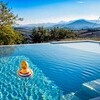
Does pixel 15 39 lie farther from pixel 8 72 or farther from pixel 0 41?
pixel 8 72

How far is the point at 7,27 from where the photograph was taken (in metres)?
16.1

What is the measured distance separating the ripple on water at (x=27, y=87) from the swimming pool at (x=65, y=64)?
153 mm

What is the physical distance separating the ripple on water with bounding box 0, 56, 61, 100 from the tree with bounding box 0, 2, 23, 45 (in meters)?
7.56

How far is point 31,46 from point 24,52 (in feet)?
7.12

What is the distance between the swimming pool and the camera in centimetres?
711

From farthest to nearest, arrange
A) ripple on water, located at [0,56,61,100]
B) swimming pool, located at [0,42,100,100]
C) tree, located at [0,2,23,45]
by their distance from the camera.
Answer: tree, located at [0,2,23,45] < swimming pool, located at [0,42,100,100] < ripple on water, located at [0,56,61,100]

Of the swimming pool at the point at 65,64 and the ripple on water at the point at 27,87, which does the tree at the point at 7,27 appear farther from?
the ripple on water at the point at 27,87

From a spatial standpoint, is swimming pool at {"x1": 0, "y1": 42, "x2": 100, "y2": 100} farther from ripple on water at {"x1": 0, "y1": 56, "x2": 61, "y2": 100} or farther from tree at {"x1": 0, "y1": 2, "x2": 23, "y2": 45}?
tree at {"x1": 0, "y1": 2, "x2": 23, "y2": 45}

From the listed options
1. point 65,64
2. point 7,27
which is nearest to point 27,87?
point 65,64

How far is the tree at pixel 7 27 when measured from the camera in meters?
15.8

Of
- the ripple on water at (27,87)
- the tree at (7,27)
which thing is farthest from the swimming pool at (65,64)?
the tree at (7,27)

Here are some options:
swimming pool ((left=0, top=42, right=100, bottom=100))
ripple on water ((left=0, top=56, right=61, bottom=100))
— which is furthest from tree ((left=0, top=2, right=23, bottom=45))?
ripple on water ((left=0, top=56, right=61, bottom=100))

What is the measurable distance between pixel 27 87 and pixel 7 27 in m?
10.2

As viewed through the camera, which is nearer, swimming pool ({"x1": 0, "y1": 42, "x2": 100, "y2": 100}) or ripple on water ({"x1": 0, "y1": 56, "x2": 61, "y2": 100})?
ripple on water ({"x1": 0, "y1": 56, "x2": 61, "y2": 100})
